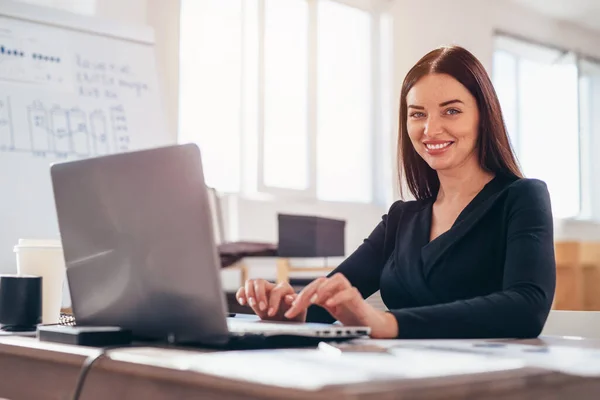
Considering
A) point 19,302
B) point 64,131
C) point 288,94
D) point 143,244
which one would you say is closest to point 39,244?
point 19,302

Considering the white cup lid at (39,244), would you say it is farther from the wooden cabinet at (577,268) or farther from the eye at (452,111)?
the wooden cabinet at (577,268)

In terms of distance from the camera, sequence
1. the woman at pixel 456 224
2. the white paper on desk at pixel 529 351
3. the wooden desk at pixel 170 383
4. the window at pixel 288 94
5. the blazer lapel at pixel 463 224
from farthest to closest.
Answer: the window at pixel 288 94
the blazer lapel at pixel 463 224
the woman at pixel 456 224
the white paper on desk at pixel 529 351
the wooden desk at pixel 170 383

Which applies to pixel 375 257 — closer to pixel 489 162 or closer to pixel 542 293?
pixel 489 162

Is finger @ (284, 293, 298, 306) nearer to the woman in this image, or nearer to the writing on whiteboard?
the woman

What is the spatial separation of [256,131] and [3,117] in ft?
7.36

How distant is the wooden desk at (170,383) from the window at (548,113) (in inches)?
236

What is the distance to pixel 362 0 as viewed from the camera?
226 inches

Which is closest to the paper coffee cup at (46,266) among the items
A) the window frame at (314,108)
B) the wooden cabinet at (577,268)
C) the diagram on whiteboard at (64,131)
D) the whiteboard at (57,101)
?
the whiteboard at (57,101)

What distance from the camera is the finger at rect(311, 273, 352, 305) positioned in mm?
1099

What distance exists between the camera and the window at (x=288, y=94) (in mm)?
4719

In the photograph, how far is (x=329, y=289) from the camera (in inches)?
43.6

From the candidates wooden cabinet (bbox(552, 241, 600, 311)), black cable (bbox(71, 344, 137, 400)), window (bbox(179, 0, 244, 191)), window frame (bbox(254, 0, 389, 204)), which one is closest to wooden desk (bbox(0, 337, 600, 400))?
black cable (bbox(71, 344, 137, 400))

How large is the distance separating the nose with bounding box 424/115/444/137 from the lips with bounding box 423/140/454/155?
0.02 metres

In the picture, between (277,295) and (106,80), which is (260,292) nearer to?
(277,295)
